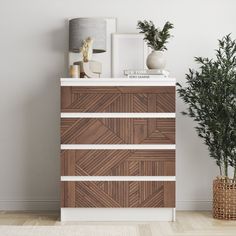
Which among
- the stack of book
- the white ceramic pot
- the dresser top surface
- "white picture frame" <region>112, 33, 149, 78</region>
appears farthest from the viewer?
"white picture frame" <region>112, 33, 149, 78</region>

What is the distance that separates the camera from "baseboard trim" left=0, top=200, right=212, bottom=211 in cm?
473

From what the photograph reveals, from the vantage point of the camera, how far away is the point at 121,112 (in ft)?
13.7

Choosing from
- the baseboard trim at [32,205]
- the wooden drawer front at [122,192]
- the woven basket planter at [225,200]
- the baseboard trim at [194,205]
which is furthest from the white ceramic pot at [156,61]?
the baseboard trim at [32,205]

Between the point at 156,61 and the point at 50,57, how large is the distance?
38.9 inches

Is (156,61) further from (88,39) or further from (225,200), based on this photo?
(225,200)

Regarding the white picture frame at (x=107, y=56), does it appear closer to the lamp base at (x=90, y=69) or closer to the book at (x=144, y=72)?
the lamp base at (x=90, y=69)

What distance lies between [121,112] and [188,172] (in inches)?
38.4

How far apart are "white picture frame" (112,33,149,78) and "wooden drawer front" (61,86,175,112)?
1.67 ft

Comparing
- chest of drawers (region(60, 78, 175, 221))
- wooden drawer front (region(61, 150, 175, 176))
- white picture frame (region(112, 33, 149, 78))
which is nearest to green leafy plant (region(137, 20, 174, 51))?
white picture frame (region(112, 33, 149, 78))

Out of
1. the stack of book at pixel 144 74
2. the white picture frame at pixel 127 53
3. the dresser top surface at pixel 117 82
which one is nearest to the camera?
the dresser top surface at pixel 117 82

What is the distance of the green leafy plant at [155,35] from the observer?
442 cm

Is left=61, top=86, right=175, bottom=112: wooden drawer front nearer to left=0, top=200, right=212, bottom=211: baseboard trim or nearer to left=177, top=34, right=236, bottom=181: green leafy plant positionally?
left=177, top=34, right=236, bottom=181: green leafy plant

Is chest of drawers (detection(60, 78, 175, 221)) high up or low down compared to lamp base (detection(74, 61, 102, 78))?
down

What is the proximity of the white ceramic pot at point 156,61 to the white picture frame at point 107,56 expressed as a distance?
0.44 m
